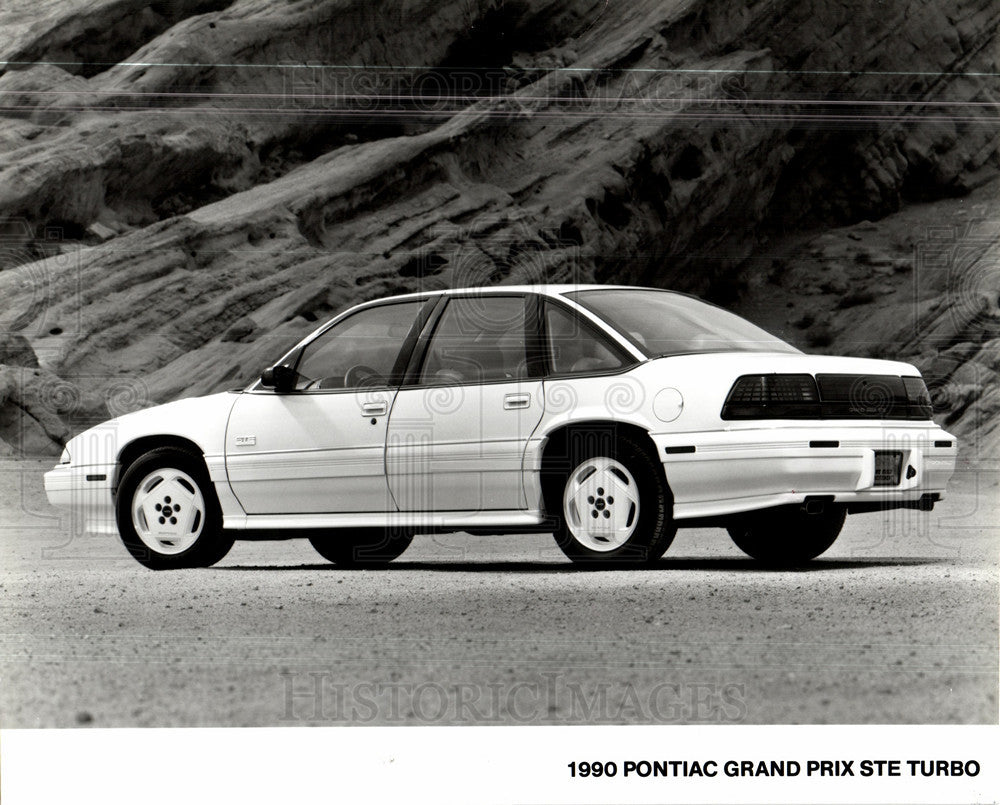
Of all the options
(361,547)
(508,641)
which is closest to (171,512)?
(361,547)

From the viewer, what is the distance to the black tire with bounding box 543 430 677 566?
586 cm

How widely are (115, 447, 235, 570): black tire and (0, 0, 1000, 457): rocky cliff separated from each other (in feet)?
21.2

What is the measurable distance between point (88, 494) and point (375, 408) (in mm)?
1833

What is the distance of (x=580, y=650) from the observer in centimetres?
454

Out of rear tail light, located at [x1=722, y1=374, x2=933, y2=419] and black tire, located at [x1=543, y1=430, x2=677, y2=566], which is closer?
rear tail light, located at [x1=722, y1=374, x2=933, y2=419]

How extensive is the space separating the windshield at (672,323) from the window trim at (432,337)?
0.79ft

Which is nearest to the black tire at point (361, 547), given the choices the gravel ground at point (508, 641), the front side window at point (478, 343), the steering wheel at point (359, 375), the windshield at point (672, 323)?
the gravel ground at point (508, 641)

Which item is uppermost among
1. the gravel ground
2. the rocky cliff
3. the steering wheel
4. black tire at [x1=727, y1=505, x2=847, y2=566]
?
the rocky cliff

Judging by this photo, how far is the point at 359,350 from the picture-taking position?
22.4ft

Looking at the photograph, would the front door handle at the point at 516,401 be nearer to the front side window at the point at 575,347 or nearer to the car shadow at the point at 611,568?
the front side window at the point at 575,347

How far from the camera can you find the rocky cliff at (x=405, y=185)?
1421cm

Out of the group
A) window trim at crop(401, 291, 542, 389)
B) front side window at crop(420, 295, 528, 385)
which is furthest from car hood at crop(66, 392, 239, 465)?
front side window at crop(420, 295, 528, 385)

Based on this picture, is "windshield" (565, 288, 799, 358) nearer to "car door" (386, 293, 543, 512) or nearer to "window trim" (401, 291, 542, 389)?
"window trim" (401, 291, 542, 389)

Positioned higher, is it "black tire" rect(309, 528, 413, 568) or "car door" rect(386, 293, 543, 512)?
"car door" rect(386, 293, 543, 512)
